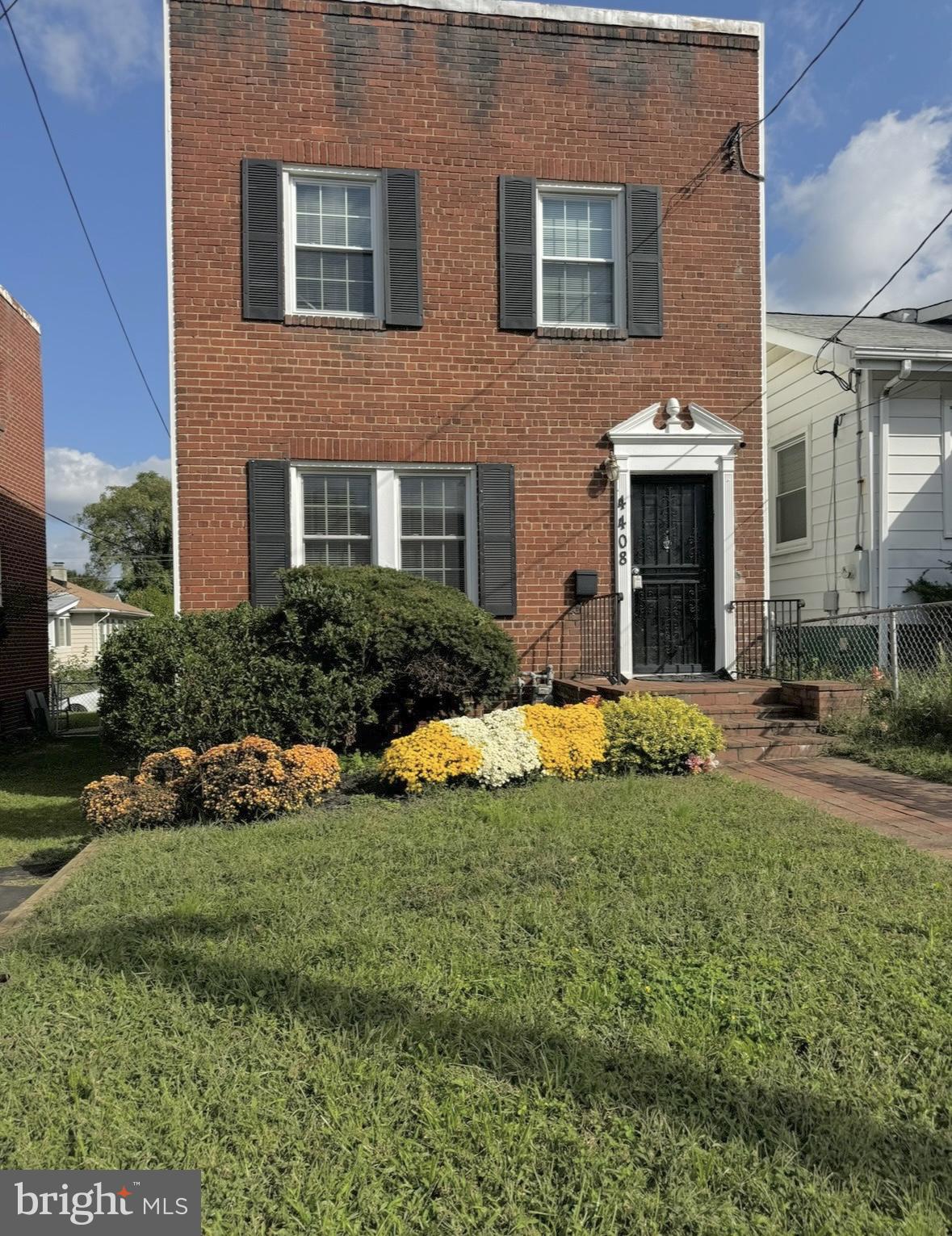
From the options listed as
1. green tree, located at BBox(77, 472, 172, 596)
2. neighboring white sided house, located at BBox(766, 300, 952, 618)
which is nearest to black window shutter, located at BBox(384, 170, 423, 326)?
neighboring white sided house, located at BBox(766, 300, 952, 618)

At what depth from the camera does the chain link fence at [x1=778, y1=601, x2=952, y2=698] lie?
830 cm

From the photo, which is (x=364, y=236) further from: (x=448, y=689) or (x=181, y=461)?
(x=448, y=689)

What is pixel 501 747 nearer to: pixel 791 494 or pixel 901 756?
pixel 901 756

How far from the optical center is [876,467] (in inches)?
368

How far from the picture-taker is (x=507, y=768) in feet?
19.0

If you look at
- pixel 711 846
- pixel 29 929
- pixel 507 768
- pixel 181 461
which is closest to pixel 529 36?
pixel 181 461

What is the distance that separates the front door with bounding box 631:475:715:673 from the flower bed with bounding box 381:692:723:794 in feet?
7.35

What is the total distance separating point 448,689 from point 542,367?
390cm

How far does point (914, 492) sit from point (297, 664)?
7467 millimetres

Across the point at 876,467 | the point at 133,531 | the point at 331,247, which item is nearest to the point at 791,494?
the point at 876,467

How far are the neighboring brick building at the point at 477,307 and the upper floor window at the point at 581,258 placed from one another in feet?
0.10

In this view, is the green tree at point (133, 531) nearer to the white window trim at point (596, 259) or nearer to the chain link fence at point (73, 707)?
the chain link fence at point (73, 707)

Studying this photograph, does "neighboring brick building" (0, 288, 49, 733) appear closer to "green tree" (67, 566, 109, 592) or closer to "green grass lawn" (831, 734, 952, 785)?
"green grass lawn" (831, 734, 952, 785)

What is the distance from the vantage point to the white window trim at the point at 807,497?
34.7ft
